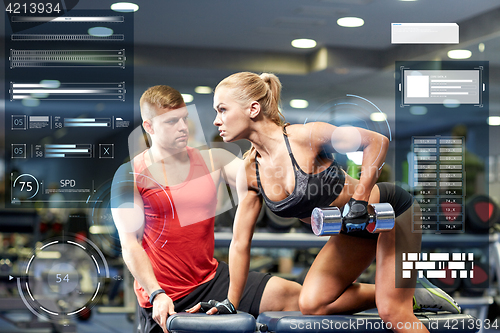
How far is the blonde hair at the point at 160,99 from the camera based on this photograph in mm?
1352

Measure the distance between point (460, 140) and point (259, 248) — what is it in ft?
2.60

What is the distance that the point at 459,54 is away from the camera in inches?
54.4

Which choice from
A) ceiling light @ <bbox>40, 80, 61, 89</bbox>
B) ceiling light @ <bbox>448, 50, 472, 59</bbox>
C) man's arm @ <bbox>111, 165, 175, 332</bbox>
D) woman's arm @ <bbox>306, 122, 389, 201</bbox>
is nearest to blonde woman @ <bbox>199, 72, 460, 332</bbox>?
woman's arm @ <bbox>306, 122, 389, 201</bbox>

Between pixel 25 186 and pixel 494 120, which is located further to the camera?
pixel 494 120

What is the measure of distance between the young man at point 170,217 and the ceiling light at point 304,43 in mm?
400

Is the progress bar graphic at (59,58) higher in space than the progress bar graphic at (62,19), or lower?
lower

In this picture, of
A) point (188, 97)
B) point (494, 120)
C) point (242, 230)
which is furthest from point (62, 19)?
point (494, 120)

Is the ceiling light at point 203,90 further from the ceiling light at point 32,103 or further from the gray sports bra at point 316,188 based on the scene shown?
the ceiling light at point 32,103

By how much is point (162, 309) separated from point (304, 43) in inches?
36.2

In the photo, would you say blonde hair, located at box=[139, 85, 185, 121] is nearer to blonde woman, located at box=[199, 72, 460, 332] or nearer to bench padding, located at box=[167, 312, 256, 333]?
blonde woman, located at box=[199, 72, 460, 332]

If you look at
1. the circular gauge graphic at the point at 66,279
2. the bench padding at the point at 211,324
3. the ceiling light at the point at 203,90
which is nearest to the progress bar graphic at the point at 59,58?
the ceiling light at the point at 203,90

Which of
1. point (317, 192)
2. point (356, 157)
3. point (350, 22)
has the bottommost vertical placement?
point (317, 192)

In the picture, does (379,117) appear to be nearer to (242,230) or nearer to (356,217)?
(356,217)

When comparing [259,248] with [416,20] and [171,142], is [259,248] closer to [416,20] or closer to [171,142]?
[171,142]
